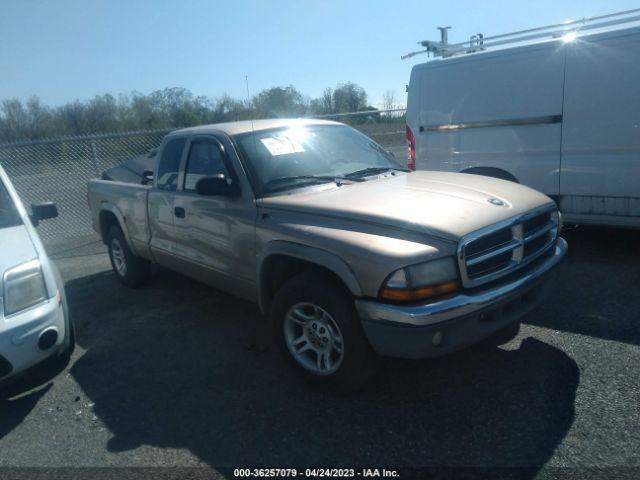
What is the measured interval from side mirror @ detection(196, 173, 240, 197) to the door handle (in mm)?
828

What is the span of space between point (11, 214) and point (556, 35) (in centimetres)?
566

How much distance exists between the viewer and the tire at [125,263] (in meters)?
6.08

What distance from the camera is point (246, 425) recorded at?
3.18 m

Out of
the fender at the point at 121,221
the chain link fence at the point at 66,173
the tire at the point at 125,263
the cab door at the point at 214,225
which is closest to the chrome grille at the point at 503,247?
the cab door at the point at 214,225

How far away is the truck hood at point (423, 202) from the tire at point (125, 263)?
2.95 meters

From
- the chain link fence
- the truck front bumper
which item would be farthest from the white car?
the chain link fence

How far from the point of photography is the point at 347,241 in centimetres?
308

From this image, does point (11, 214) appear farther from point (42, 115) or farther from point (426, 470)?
point (42, 115)

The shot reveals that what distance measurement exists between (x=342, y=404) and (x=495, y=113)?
4181 mm

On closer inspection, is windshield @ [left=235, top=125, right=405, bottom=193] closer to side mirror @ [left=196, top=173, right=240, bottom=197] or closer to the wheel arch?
side mirror @ [left=196, top=173, right=240, bottom=197]

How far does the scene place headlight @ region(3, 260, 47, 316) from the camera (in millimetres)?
3461

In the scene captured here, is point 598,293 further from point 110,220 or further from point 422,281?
point 110,220

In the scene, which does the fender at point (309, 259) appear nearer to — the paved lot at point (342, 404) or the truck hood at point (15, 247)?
the paved lot at point (342, 404)

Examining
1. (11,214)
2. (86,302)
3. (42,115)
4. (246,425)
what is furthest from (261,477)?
(42,115)
